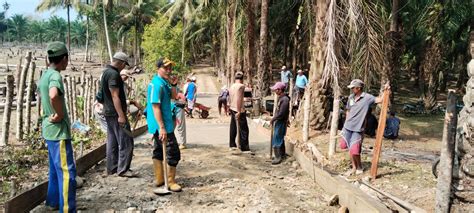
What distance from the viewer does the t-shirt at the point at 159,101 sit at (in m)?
5.57

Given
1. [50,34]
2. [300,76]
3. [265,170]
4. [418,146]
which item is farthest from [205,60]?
[265,170]

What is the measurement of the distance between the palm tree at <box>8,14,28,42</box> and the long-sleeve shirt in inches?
4477

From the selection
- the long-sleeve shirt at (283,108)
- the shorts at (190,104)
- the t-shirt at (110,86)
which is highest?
the t-shirt at (110,86)

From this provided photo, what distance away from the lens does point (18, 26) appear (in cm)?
10669

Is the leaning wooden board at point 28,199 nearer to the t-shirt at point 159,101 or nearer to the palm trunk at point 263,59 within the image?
the t-shirt at point 159,101

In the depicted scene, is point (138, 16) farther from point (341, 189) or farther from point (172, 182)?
point (341, 189)

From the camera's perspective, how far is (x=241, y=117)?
8453 millimetres

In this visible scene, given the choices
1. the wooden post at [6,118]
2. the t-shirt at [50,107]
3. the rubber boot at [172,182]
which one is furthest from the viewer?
the wooden post at [6,118]

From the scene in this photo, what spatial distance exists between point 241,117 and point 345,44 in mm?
2359

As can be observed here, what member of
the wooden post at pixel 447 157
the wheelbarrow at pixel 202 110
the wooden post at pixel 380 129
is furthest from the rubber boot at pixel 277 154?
the wheelbarrow at pixel 202 110

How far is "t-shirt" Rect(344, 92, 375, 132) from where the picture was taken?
6.74 metres

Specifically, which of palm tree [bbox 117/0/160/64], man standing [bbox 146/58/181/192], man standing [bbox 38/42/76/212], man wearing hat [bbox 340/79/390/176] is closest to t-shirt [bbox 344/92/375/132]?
man wearing hat [bbox 340/79/390/176]

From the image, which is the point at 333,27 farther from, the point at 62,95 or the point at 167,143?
the point at 62,95

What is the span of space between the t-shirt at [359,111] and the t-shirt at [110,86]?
3.46 metres
